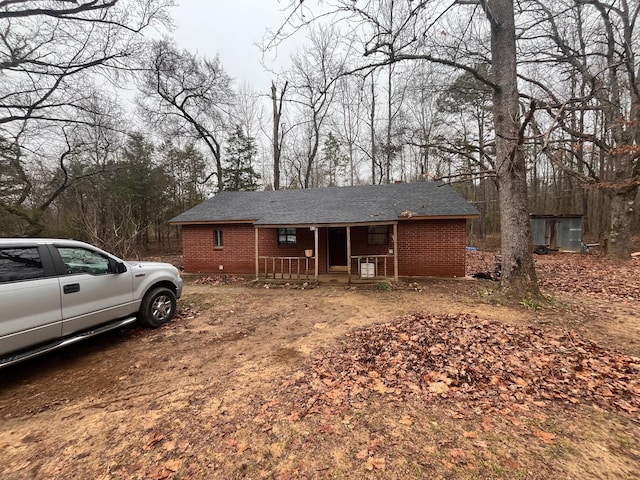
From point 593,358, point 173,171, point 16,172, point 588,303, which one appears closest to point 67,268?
point 593,358

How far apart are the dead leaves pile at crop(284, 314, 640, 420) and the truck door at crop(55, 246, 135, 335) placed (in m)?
3.41

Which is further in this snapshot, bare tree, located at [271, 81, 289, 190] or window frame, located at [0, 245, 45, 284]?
bare tree, located at [271, 81, 289, 190]

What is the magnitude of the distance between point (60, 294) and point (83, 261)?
2.35 ft

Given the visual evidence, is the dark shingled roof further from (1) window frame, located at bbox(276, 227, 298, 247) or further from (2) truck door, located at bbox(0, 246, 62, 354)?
(2) truck door, located at bbox(0, 246, 62, 354)

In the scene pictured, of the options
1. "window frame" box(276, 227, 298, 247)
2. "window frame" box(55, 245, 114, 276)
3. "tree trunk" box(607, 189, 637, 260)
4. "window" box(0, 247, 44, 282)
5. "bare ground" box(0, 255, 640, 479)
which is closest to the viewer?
"bare ground" box(0, 255, 640, 479)

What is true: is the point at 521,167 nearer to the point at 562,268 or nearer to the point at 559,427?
the point at 559,427

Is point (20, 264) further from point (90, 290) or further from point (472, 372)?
point (472, 372)

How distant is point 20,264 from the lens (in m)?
3.70

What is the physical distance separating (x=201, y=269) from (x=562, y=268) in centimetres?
1560

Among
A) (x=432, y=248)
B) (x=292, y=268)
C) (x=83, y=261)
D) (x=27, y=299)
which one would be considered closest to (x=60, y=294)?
(x=27, y=299)

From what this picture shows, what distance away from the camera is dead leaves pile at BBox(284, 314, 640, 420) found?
302cm

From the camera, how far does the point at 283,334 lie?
5.36 meters

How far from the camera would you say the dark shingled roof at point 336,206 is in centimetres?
1027

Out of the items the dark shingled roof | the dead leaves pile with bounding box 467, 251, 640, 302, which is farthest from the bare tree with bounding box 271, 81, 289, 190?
the dead leaves pile with bounding box 467, 251, 640, 302
